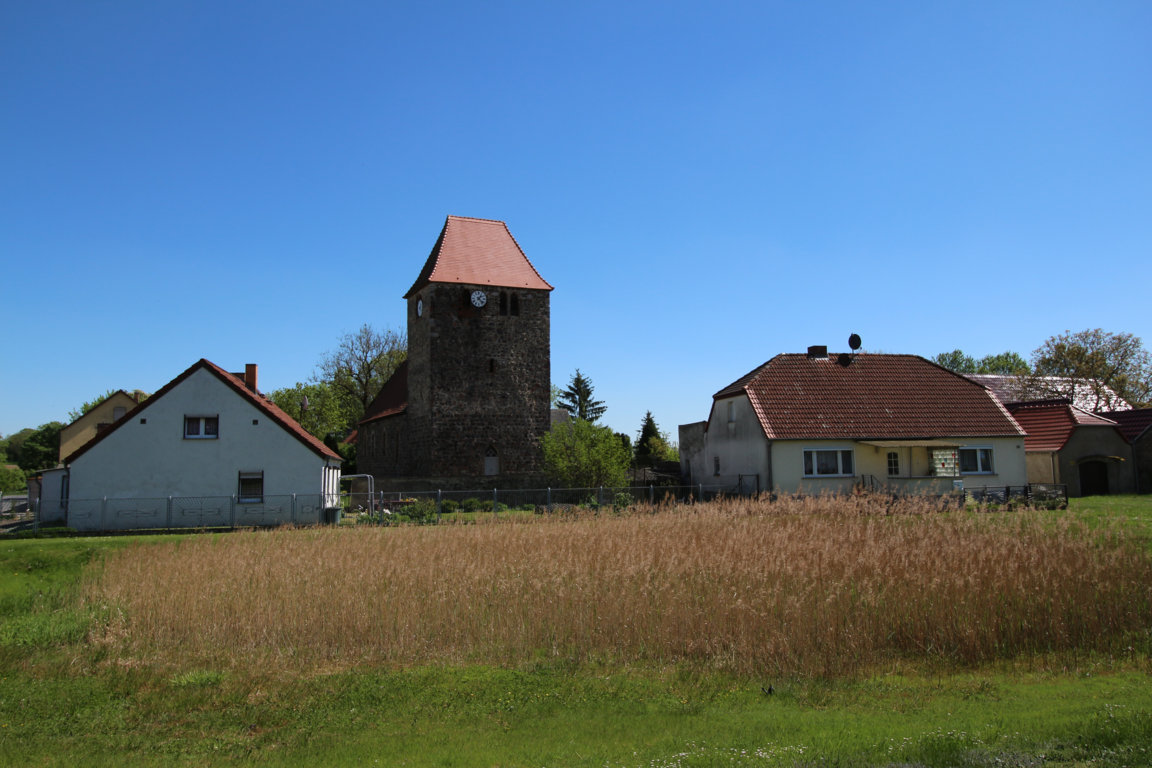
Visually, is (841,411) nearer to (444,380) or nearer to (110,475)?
(444,380)

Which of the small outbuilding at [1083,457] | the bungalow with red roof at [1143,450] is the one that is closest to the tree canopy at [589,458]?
the small outbuilding at [1083,457]

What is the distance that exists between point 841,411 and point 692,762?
2866 cm

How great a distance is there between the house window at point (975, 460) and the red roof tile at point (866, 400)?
2.04ft

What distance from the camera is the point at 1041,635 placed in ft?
31.0

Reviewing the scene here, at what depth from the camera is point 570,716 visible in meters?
7.52

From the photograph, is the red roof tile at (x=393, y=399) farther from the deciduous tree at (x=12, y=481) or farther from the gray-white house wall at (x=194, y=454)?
the deciduous tree at (x=12, y=481)

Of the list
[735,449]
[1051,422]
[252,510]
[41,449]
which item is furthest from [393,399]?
[41,449]

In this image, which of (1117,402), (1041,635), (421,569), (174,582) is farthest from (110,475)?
(1117,402)

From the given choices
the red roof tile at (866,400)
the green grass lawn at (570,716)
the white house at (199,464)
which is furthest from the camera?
the red roof tile at (866,400)

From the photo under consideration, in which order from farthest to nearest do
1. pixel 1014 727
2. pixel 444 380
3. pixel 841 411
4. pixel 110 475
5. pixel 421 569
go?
pixel 444 380
pixel 841 411
pixel 110 475
pixel 421 569
pixel 1014 727

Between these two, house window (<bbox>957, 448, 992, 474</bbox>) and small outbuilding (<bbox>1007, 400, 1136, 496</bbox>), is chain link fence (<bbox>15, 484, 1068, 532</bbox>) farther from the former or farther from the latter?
small outbuilding (<bbox>1007, 400, 1136, 496</bbox>)

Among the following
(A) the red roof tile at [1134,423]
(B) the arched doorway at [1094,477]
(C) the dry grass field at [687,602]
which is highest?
(A) the red roof tile at [1134,423]

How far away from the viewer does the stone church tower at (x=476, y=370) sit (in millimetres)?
39438

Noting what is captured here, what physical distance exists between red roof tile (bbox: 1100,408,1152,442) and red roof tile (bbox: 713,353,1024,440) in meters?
9.60
